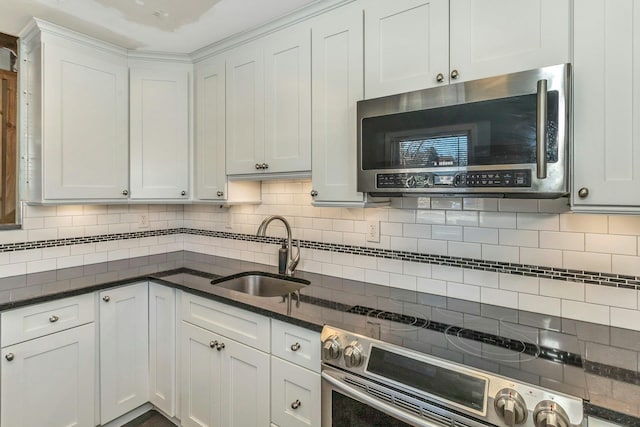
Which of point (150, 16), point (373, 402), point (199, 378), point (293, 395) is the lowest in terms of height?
point (199, 378)

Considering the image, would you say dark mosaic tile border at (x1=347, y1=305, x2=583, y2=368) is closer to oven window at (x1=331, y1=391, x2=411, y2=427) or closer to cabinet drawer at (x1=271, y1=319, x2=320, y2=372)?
cabinet drawer at (x1=271, y1=319, x2=320, y2=372)

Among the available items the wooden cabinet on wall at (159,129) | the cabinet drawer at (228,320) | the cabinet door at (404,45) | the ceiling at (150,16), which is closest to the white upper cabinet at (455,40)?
the cabinet door at (404,45)

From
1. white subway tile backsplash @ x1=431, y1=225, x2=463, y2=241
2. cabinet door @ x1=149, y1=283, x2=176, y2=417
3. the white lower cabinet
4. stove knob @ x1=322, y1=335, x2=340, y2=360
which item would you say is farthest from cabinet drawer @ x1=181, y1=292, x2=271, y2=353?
white subway tile backsplash @ x1=431, y1=225, x2=463, y2=241

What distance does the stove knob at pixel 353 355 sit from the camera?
1.24 metres

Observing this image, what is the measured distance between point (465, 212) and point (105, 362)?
2147 millimetres

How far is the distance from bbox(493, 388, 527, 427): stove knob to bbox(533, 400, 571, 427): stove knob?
32mm

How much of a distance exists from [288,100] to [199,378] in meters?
1.61

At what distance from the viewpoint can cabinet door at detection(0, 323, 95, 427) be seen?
167cm

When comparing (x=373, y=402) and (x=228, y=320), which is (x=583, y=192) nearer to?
(x=373, y=402)

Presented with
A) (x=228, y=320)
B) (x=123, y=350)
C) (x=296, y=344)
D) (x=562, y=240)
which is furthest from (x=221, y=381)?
(x=562, y=240)

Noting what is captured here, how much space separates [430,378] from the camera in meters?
1.08

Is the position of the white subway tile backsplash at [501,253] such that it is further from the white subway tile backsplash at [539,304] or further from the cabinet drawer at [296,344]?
the cabinet drawer at [296,344]

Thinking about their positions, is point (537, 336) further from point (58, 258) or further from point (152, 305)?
point (58, 258)

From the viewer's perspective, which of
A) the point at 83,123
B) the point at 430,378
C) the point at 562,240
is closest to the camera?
the point at 430,378
